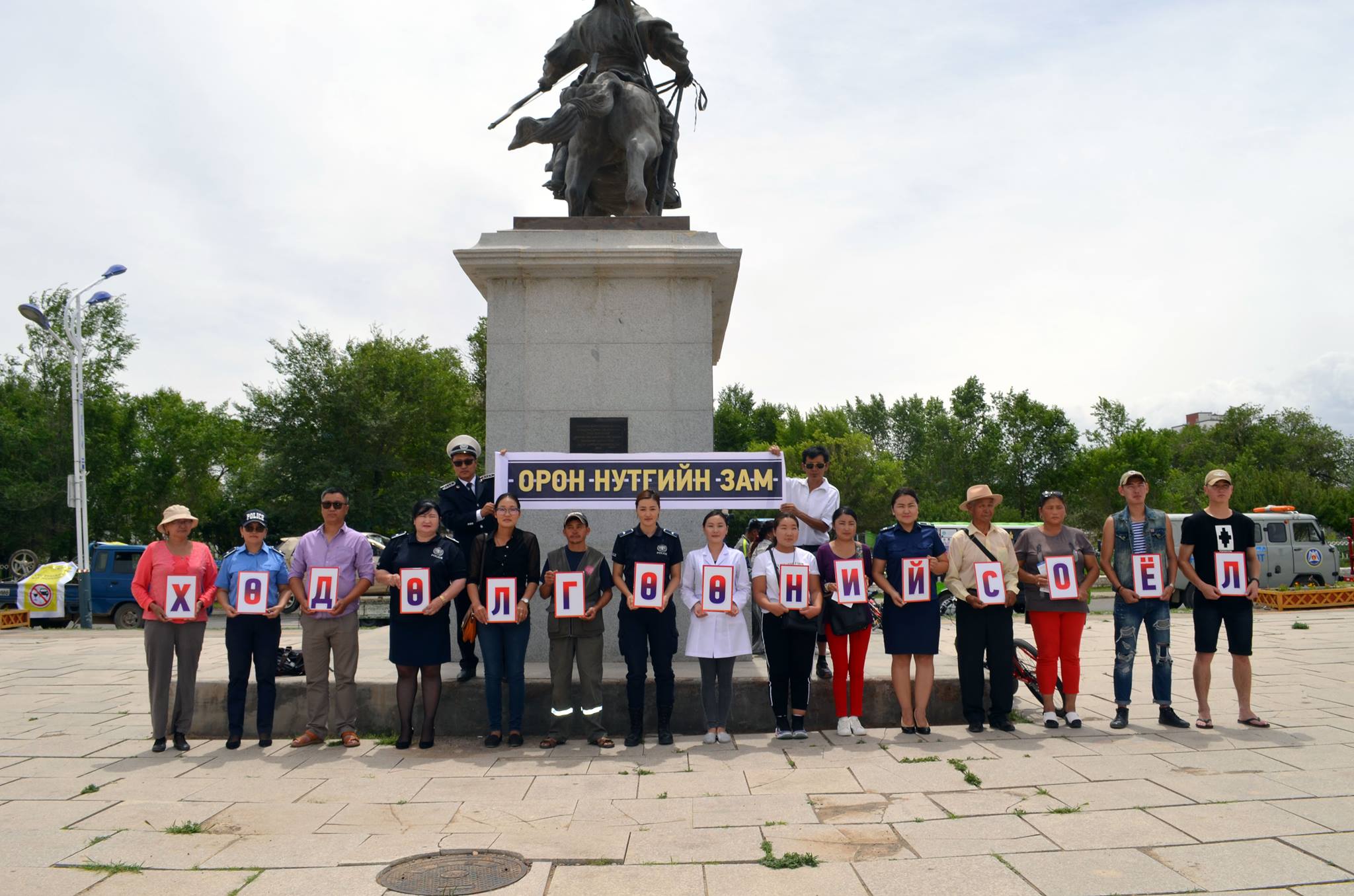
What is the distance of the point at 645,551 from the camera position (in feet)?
22.9

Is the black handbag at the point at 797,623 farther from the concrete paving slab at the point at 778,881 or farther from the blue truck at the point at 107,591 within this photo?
the blue truck at the point at 107,591

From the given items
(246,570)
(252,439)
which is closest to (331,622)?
(246,570)

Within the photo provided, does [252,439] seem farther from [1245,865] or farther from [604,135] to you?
[1245,865]

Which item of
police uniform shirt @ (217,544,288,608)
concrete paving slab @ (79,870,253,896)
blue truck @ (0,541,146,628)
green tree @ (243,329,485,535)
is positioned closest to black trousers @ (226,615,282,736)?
police uniform shirt @ (217,544,288,608)

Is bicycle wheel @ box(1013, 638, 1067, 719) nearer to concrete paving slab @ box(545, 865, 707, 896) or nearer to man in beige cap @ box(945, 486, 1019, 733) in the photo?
man in beige cap @ box(945, 486, 1019, 733)

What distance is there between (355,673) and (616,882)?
3853 millimetres

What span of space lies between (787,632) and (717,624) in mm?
543

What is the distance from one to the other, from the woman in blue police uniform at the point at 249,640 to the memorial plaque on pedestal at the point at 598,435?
2754 millimetres

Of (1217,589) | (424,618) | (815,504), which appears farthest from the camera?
(815,504)

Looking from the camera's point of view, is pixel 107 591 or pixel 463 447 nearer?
pixel 463 447

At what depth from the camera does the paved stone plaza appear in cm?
420

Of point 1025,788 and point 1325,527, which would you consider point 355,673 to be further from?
point 1325,527

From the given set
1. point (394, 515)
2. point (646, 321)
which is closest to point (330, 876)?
point (646, 321)

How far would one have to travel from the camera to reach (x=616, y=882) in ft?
13.6
